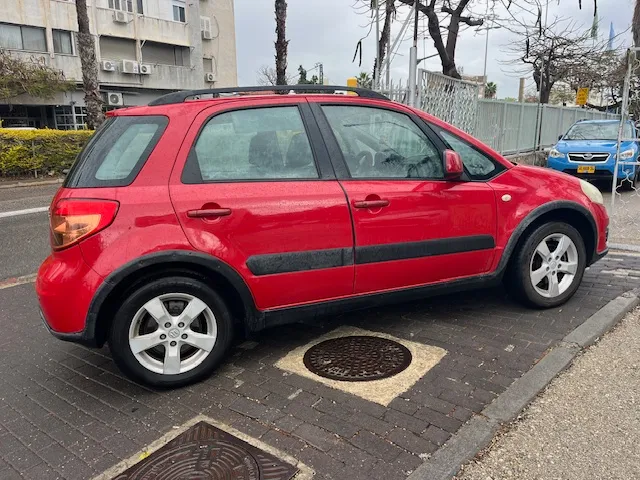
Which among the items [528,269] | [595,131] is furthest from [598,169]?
[528,269]

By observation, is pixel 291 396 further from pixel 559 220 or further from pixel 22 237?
pixel 22 237

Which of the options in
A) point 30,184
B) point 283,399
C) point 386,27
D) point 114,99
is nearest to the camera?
point 283,399

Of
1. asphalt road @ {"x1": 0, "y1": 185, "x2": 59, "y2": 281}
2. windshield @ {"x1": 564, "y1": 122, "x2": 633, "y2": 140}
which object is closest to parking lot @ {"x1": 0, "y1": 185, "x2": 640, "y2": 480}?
asphalt road @ {"x1": 0, "y1": 185, "x2": 59, "y2": 281}

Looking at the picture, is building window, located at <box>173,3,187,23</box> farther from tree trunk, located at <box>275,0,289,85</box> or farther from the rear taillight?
the rear taillight

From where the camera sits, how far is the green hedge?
14.1 meters

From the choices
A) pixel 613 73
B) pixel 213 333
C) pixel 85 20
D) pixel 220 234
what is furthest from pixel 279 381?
pixel 613 73

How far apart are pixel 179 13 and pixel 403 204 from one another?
117 ft

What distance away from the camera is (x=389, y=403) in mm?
2885

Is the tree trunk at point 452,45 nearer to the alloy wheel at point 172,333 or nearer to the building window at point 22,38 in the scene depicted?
the alloy wheel at point 172,333

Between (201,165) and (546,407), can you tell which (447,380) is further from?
(201,165)

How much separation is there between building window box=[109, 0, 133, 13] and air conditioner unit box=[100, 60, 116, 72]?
3.25 metres

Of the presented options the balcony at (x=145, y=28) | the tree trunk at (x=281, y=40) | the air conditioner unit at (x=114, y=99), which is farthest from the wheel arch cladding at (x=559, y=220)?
the balcony at (x=145, y=28)

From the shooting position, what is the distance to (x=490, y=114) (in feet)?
45.3

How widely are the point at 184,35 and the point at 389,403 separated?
35.9m
